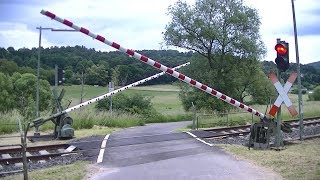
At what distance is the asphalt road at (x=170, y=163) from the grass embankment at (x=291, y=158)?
423mm

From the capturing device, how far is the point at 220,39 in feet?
127

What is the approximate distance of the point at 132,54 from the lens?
13477 millimetres

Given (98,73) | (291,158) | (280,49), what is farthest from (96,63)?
(291,158)

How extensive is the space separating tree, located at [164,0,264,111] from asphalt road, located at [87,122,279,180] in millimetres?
22136

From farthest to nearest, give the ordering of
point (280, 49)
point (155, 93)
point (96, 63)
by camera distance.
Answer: point (155, 93) < point (96, 63) < point (280, 49)

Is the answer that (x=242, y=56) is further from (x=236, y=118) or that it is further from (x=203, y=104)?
(x=236, y=118)

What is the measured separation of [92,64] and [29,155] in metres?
42.0

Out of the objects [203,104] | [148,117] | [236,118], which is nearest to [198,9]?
[203,104]

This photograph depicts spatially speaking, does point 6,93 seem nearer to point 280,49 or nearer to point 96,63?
point 96,63

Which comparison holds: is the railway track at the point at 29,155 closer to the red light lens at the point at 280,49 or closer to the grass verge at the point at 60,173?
the grass verge at the point at 60,173

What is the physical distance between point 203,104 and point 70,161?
24550 mm

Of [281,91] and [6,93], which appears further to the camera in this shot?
[6,93]

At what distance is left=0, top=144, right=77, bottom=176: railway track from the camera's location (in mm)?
12695

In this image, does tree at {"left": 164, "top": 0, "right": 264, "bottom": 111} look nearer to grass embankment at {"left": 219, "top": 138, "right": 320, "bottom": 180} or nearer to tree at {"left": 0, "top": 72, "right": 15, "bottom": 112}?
grass embankment at {"left": 219, "top": 138, "right": 320, "bottom": 180}
